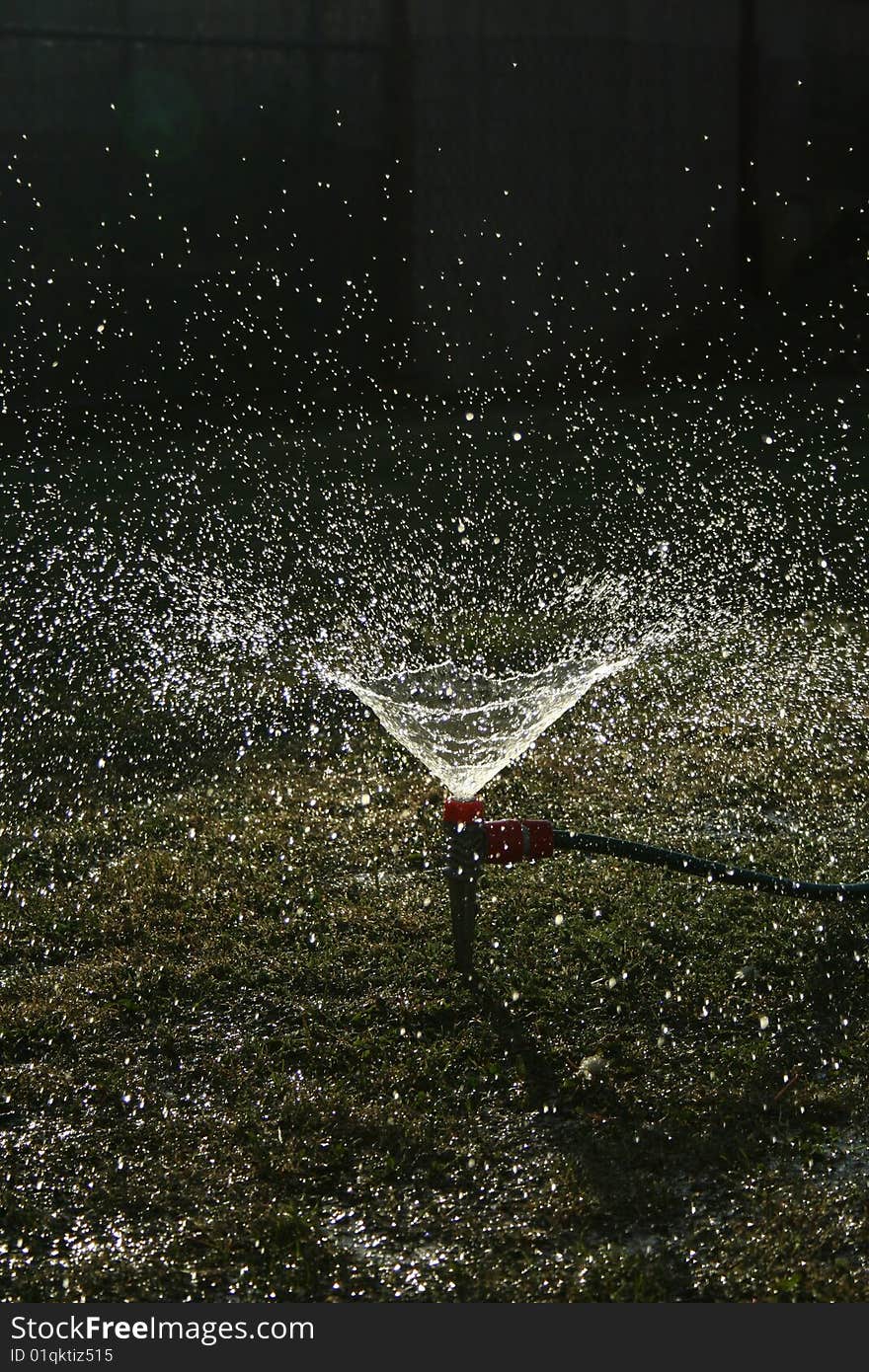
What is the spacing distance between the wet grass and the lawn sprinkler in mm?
98

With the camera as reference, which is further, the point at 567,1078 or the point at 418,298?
the point at 418,298

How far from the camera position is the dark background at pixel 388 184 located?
7.77 m

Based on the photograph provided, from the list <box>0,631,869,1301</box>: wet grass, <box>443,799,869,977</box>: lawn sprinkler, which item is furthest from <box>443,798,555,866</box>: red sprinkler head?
<box>0,631,869,1301</box>: wet grass

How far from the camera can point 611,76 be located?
8398mm

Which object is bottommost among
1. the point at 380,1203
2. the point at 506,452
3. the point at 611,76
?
the point at 380,1203

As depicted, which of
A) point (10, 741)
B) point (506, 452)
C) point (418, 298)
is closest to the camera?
point (10, 741)

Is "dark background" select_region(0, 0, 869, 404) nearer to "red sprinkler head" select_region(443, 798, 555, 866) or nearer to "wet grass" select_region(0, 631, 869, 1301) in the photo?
"wet grass" select_region(0, 631, 869, 1301)

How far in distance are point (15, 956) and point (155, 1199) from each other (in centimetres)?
87

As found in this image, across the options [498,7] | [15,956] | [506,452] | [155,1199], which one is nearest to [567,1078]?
[155,1199]

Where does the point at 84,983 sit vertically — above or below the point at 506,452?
below

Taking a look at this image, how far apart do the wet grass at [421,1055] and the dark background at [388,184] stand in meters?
4.84

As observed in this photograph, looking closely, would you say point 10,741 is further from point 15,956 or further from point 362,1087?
point 362,1087

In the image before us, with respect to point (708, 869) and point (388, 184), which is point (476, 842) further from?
point (388, 184)

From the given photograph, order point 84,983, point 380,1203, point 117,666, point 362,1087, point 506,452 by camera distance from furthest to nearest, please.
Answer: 1. point 506,452
2. point 117,666
3. point 84,983
4. point 362,1087
5. point 380,1203
